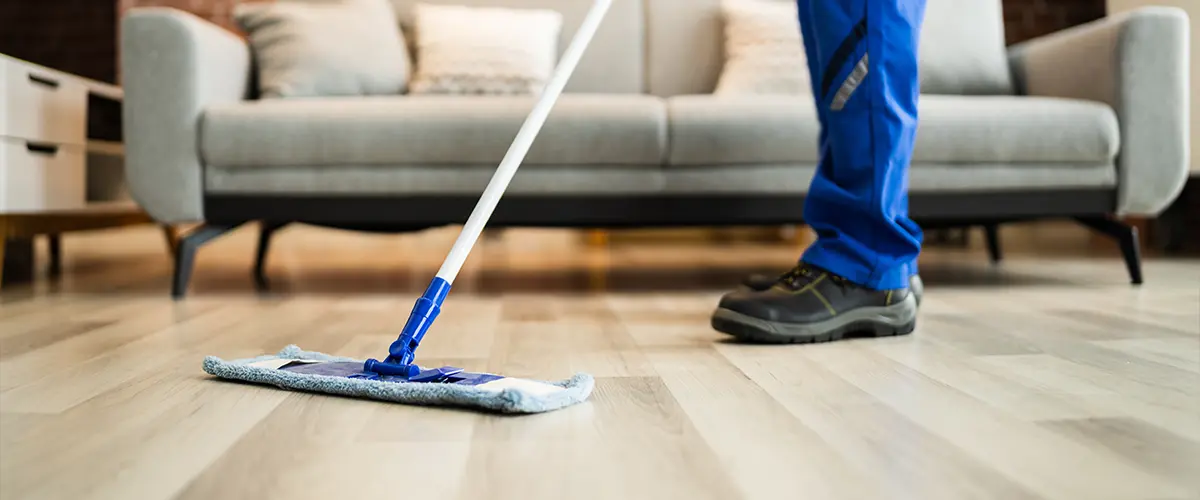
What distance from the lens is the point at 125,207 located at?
2.70 metres

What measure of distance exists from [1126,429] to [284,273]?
90.1 inches

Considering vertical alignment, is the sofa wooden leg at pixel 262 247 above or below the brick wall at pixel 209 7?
below

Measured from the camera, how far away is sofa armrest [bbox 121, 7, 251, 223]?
6.37 feet

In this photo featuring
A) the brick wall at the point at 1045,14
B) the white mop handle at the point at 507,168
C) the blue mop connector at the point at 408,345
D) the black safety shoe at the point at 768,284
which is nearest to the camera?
the blue mop connector at the point at 408,345

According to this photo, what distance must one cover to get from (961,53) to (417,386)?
79.1 inches

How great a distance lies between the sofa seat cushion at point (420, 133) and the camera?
6.40 ft

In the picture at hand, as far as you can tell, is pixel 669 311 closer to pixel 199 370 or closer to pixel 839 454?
pixel 199 370

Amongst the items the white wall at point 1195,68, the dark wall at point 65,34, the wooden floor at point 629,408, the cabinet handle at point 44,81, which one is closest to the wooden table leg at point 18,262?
the cabinet handle at point 44,81

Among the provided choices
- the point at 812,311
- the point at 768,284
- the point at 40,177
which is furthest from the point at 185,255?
the point at 812,311

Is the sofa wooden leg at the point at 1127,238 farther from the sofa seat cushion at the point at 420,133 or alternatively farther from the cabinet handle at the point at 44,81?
the cabinet handle at the point at 44,81

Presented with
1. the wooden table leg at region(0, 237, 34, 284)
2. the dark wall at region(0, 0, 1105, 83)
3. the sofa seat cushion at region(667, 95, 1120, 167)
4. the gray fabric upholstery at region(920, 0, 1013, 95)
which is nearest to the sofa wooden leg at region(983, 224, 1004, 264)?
the gray fabric upholstery at region(920, 0, 1013, 95)

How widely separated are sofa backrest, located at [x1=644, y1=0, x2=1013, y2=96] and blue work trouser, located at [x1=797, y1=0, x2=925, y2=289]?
1211 mm

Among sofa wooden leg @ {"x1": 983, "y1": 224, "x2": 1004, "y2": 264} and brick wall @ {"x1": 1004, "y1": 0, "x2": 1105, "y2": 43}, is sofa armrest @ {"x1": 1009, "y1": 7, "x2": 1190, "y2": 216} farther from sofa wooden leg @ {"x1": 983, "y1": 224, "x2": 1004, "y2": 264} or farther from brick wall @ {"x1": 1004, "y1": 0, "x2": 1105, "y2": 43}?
brick wall @ {"x1": 1004, "y1": 0, "x2": 1105, "y2": 43}

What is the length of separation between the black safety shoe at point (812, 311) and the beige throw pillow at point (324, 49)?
4.37 feet
